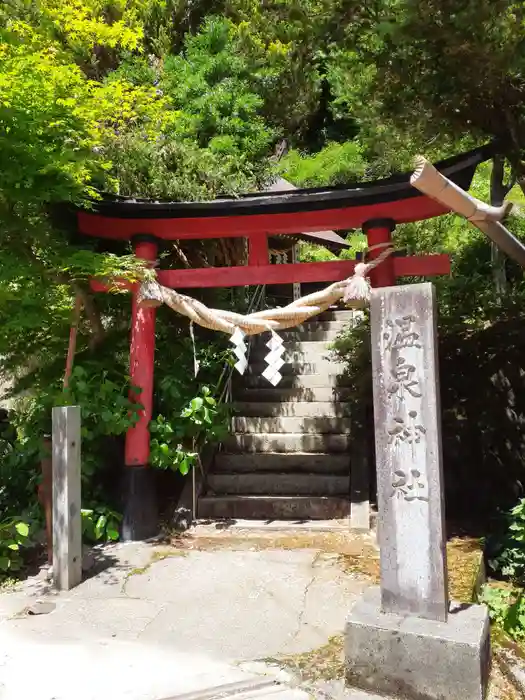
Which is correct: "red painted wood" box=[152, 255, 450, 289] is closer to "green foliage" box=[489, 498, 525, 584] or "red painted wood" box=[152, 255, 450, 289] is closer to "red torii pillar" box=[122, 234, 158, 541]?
"red torii pillar" box=[122, 234, 158, 541]

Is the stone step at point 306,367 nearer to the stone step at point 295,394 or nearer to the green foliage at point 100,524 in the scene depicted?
the stone step at point 295,394

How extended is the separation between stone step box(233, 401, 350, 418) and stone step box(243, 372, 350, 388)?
19.2 inches

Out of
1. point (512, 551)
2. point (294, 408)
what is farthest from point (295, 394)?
point (512, 551)

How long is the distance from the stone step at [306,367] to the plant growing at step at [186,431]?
2.17m

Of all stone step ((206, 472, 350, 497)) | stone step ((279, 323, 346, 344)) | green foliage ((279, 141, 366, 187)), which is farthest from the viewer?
green foliage ((279, 141, 366, 187))

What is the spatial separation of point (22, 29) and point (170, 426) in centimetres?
499

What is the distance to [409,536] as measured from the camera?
331cm

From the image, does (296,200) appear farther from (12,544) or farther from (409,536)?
(12,544)

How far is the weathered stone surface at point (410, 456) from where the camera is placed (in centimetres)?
326

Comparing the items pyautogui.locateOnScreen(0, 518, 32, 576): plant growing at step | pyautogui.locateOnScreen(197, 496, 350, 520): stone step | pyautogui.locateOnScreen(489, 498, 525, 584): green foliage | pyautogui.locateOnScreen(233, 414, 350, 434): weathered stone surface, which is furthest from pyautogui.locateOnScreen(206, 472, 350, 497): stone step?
pyautogui.locateOnScreen(0, 518, 32, 576): plant growing at step

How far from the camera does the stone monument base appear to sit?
117 inches

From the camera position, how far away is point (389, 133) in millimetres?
7645

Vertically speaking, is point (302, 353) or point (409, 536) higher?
point (302, 353)

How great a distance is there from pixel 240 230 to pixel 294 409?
3078mm
